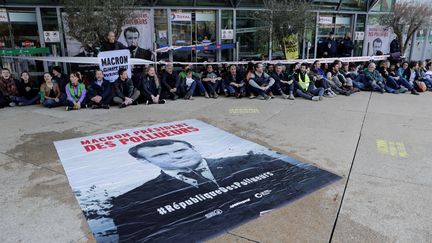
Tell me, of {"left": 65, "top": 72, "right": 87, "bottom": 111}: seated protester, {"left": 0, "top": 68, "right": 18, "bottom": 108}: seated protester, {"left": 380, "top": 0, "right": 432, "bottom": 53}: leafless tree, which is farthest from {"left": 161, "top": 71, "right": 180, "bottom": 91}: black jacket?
{"left": 380, "top": 0, "right": 432, "bottom": 53}: leafless tree

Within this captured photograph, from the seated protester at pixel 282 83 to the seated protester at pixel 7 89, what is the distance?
6.57m

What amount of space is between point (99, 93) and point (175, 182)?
15.5 ft

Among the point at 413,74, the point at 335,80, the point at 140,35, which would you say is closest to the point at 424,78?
the point at 413,74

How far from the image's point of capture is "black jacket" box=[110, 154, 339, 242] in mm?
2982

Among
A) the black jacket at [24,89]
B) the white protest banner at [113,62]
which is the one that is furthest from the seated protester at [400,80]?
the black jacket at [24,89]

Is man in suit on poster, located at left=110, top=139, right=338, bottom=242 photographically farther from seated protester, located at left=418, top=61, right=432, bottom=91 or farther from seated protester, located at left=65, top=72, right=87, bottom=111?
seated protester, located at left=418, top=61, right=432, bottom=91

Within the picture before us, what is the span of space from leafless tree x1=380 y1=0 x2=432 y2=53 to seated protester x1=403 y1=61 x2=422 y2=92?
154 inches

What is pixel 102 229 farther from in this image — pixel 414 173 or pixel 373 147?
pixel 373 147

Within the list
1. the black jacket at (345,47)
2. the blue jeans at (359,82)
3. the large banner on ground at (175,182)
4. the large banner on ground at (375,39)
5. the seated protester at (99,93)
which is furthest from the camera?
the large banner on ground at (375,39)

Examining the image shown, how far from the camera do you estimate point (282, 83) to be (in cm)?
905

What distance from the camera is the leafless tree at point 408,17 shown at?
514 inches

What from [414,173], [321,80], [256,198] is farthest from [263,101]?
[256,198]

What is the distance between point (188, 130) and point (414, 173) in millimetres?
3527

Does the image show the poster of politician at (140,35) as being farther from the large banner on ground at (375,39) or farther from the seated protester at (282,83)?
the large banner on ground at (375,39)
